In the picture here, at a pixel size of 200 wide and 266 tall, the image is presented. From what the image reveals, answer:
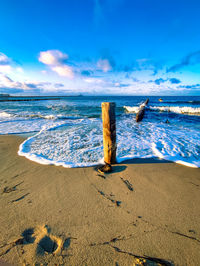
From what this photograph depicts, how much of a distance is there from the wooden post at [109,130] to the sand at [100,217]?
1.84ft

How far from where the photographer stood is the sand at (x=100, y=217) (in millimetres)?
1377

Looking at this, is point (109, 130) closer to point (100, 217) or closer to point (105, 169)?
point (105, 169)

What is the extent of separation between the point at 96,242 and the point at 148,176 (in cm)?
186

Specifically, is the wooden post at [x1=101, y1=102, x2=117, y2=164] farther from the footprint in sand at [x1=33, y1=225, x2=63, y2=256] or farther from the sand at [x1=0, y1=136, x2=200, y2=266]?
the footprint in sand at [x1=33, y1=225, x2=63, y2=256]

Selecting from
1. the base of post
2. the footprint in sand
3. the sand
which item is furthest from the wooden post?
the footprint in sand

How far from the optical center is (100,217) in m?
1.82

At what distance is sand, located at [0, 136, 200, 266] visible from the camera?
1.38 m

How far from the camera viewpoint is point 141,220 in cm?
176

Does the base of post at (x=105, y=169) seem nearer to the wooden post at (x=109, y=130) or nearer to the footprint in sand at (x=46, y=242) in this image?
the wooden post at (x=109, y=130)

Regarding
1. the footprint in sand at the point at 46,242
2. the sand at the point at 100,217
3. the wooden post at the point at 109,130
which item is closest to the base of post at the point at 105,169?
the sand at the point at 100,217

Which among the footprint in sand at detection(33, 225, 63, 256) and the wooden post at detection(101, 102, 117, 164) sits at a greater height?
the wooden post at detection(101, 102, 117, 164)

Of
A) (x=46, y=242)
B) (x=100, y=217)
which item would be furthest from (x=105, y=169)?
(x=46, y=242)

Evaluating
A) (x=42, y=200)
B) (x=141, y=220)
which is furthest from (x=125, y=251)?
(x=42, y=200)

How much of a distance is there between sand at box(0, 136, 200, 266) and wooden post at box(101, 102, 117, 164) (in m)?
0.56
